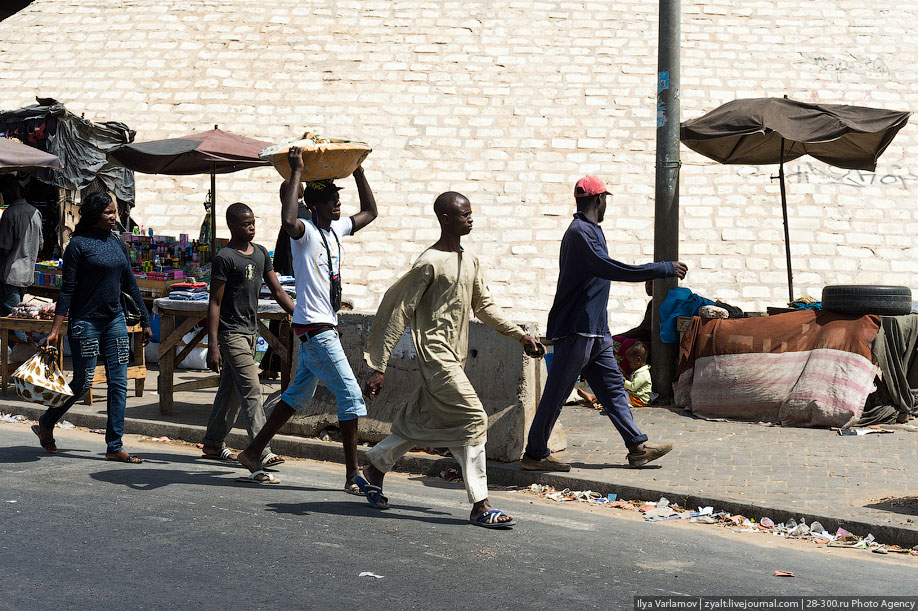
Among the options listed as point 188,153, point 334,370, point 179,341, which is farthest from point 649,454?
point 188,153

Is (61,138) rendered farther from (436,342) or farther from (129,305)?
(436,342)

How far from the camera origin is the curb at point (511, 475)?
225 inches

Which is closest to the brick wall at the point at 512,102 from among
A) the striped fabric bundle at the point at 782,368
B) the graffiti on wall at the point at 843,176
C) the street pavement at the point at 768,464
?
the graffiti on wall at the point at 843,176

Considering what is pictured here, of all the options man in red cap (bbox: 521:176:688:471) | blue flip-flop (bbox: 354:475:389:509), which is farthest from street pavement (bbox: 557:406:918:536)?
blue flip-flop (bbox: 354:475:389:509)

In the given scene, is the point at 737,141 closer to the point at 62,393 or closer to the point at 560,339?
the point at 560,339

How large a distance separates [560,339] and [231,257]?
2.33 metres

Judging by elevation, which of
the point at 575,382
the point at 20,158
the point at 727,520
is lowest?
Answer: the point at 727,520

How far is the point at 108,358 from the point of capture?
7074 millimetres

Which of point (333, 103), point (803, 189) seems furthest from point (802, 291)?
point (333, 103)

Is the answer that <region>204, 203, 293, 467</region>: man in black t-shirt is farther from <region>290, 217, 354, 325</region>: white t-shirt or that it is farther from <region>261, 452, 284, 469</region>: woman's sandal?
<region>290, 217, 354, 325</region>: white t-shirt

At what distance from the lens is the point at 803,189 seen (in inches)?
686

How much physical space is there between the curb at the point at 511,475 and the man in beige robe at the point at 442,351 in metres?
1.32

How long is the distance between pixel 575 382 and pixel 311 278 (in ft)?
6.69

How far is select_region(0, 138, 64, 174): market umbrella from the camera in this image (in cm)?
1161
